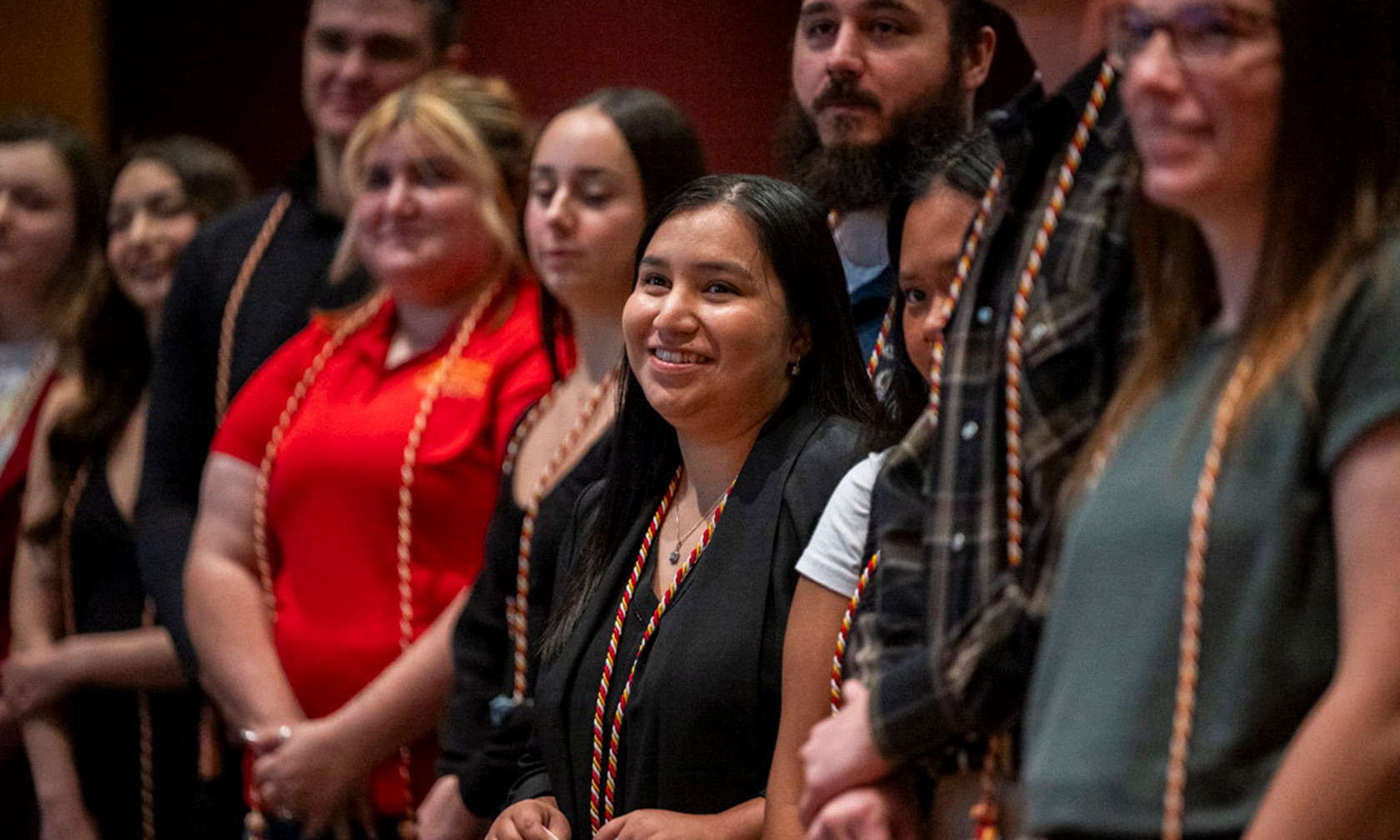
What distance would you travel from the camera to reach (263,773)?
281 cm

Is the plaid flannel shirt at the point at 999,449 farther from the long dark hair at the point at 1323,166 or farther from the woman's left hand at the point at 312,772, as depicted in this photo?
the woman's left hand at the point at 312,772

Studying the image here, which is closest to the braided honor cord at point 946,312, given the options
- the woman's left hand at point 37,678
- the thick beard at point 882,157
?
the thick beard at point 882,157

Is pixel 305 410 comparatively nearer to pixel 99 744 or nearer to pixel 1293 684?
pixel 99 744

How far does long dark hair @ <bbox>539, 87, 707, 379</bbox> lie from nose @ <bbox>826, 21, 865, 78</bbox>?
1.07 feet

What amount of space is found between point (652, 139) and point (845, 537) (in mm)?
1033

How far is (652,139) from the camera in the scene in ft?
8.89

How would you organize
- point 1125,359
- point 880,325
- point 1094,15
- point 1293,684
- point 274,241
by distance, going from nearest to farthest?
point 1293,684, point 1125,359, point 1094,15, point 880,325, point 274,241

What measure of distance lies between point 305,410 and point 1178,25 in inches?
73.7

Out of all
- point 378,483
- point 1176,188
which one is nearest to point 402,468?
point 378,483

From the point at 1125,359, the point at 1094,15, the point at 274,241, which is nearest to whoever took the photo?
the point at 1125,359

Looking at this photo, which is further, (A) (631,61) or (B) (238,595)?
(A) (631,61)

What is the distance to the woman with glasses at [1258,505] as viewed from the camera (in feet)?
4.17

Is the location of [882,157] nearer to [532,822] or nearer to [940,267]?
[940,267]

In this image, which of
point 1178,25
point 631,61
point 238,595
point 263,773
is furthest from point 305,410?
point 1178,25
